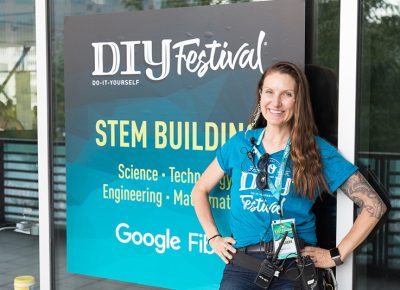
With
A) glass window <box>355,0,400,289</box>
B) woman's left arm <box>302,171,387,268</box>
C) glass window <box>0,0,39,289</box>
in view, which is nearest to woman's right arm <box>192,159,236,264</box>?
woman's left arm <box>302,171,387,268</box>

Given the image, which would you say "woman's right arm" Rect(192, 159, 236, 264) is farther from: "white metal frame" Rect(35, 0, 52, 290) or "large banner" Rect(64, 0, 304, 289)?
"white metal frame" Rect(35, 0, 52, 290)

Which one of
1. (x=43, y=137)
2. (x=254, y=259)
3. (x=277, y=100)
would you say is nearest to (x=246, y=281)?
(x=254, y=259)

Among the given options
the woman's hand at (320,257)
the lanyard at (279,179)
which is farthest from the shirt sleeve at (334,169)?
the woman's hand at (320,257)

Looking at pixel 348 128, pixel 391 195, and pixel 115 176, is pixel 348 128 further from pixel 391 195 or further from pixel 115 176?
pixel 115 176

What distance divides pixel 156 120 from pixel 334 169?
3.28 ft

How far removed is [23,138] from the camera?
12.2 ft

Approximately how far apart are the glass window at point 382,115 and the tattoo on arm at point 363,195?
0.82 ft

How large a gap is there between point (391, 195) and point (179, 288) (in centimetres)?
111

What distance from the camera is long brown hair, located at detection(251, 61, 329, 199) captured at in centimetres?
238

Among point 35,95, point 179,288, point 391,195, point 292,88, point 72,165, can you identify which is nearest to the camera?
point 292,88

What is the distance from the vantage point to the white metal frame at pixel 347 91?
2613 millimetres

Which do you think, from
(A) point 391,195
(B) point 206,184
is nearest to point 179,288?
(B) point 206,184

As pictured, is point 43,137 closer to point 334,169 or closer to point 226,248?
point 226,248

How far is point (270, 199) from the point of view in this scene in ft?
7.92
